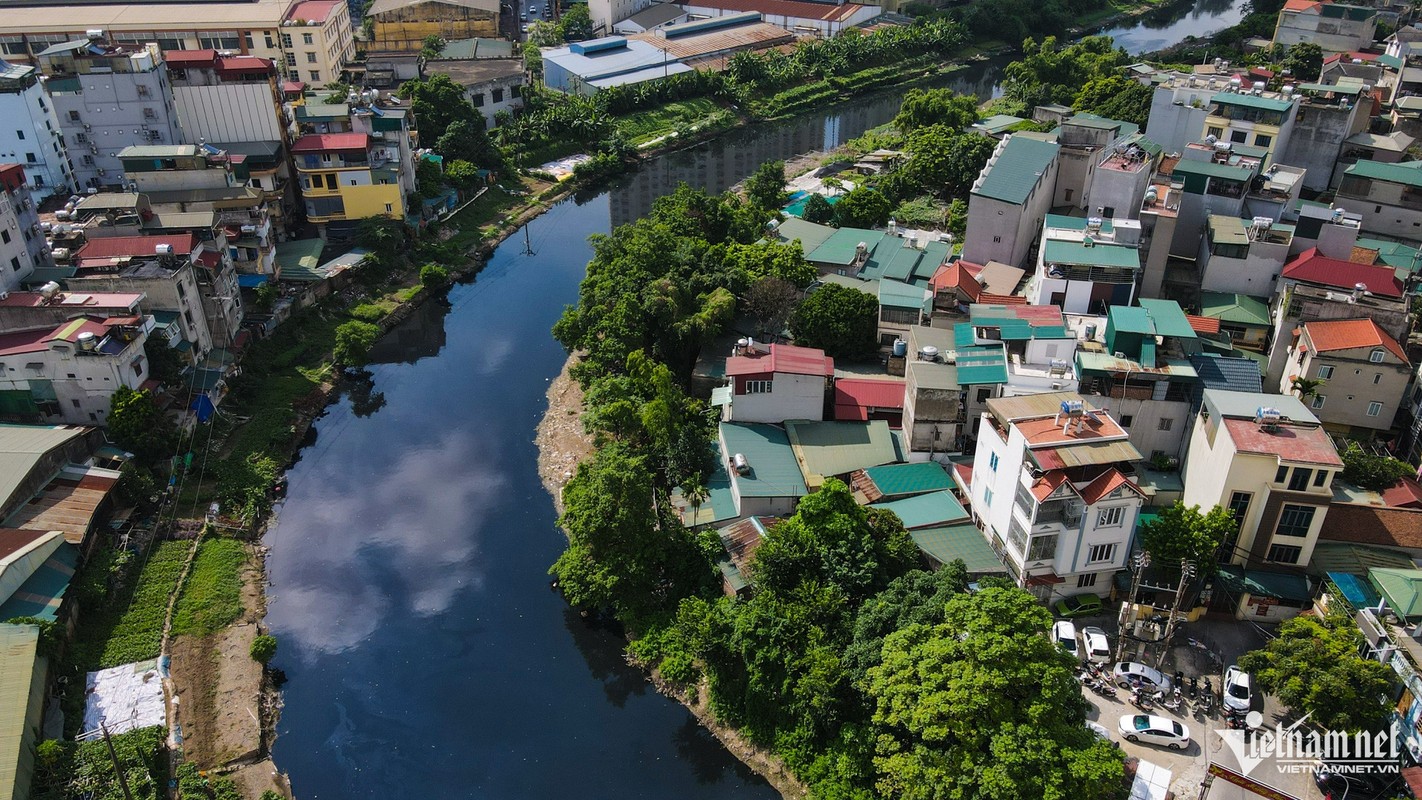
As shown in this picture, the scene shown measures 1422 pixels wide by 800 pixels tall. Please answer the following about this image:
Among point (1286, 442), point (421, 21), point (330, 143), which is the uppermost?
point (421, 21)

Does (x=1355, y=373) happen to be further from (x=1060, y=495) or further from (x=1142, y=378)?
(x=1060, y=495)

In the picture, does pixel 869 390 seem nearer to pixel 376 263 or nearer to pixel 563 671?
pixel 563 671

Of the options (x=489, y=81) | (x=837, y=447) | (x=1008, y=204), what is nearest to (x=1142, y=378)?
(x=837, y=447)

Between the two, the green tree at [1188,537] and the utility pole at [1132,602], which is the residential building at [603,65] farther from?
the utility pole at [1132,602]

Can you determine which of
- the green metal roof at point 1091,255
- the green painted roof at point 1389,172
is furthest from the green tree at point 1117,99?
the green metal roof at point 1091,255

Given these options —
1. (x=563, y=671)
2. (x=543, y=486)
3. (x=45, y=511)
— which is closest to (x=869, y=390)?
(x=543, y=486)

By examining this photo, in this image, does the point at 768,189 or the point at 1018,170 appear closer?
the point at 1018,170
